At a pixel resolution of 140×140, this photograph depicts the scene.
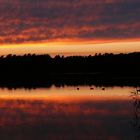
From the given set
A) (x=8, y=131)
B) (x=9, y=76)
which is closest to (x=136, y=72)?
(x=9, y=76)

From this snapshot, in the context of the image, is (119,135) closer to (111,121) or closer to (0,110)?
(111,121)

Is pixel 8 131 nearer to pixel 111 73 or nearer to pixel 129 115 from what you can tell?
pixel 129 115

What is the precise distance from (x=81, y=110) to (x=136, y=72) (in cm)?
5443

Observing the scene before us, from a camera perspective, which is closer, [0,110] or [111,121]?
[111,121]

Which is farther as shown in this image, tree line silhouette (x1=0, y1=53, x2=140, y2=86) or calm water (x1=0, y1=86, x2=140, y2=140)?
tree line silhouette (x1=0, y1=53, x2=140, y2=86)

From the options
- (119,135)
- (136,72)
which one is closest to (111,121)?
(119,135)

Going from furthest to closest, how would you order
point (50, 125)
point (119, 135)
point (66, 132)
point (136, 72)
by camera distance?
1. point (136, 72)
2. point (50, 125)
3. point (66, 132)
4. point (119, 135)

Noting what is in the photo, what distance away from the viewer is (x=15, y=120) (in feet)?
93.8

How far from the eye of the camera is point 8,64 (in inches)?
4082

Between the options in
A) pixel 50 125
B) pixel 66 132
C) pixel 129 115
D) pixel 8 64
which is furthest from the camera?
pixel 8 64

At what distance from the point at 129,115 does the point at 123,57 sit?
69.1 meters

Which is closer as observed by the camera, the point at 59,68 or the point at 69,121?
the point at 69,121

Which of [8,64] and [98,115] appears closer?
[98,115]

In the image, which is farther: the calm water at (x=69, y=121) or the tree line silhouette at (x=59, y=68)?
the tree line silhouette at (x=59, y=68)
